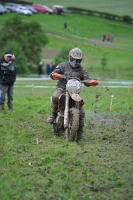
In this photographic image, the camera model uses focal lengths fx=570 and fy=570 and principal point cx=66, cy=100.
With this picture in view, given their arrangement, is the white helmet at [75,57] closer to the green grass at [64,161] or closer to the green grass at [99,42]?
the green grass at [64,161]

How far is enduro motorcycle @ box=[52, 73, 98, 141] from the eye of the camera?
40.4 ft

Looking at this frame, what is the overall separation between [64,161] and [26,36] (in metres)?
54.7

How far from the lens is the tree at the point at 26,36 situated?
62.3 m

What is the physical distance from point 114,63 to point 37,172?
33777mm

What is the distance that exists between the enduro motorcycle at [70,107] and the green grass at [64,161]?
30 cm

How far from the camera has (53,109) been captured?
43.8ft

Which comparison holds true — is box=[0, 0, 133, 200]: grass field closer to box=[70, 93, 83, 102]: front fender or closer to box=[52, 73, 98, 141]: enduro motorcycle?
box=[52, 73, 98, 141]: enduro motorcycle

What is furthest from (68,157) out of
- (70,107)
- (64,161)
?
(70,107)

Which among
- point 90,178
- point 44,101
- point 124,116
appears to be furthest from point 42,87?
point 90,178

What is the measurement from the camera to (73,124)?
12.3m

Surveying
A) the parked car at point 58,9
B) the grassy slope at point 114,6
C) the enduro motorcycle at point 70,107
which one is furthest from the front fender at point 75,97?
the parked car at point 58,9

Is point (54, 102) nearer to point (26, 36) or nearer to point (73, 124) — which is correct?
point (73, 124)

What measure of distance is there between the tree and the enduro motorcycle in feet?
161

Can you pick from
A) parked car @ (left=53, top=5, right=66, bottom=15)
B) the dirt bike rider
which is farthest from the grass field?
parked car @ (left=53, top=5, right=66, bottom=15)
